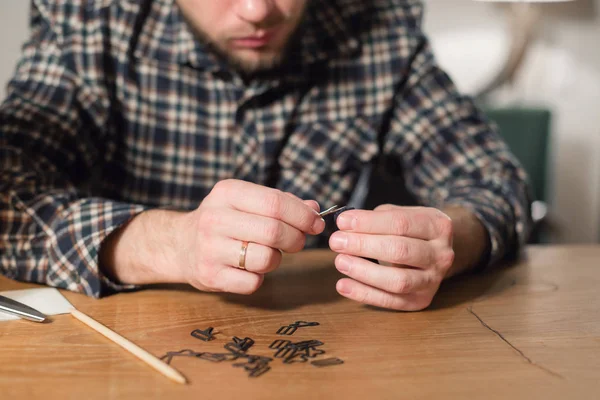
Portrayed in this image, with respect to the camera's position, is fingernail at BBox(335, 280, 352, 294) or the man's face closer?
fingernail at BBox(335, 280, 352, 294)

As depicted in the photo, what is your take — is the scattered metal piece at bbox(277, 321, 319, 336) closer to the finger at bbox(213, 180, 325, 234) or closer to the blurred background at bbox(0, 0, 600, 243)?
the finger at bbox(213, 180, 325, 234)

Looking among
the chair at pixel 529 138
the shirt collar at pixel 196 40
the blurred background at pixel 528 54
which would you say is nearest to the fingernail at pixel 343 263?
the shirt collar at pixel 196 40

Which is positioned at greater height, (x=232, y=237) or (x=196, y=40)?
(x=196, y=40)

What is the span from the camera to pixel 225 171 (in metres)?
1.38

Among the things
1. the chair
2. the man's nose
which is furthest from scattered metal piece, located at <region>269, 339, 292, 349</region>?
the chair

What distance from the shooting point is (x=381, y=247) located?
2.68 ft

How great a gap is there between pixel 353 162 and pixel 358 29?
300 mm

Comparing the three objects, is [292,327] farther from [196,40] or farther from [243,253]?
[196,40]

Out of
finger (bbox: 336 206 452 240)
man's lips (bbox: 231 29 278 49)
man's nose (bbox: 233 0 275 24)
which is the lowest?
finger (bbox: 336 206 452 240)

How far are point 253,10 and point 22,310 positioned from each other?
0.60 meters

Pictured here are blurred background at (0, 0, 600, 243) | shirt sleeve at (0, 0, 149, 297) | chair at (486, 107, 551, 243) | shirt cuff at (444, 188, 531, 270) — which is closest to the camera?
shirt sleeve at (0, 0, 149, 297)

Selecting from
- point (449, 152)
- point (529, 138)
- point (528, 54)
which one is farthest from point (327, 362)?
point (528, 54)

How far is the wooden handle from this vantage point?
61cm

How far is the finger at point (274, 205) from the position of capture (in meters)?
0.77
